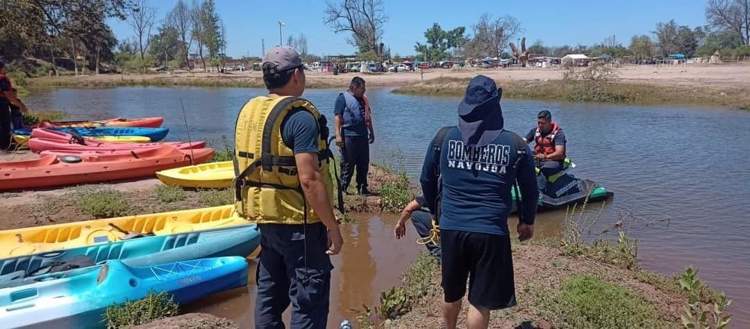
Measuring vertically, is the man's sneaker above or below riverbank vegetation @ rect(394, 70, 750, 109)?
below

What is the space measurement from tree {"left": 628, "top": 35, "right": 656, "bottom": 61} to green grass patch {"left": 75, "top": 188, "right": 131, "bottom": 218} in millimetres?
64504

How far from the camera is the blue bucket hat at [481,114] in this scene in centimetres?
337

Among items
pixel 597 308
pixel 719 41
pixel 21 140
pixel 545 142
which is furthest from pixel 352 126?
pixel 719 41

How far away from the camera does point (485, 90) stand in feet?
11.1

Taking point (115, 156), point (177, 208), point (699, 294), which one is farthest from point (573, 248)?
point (115, 156)

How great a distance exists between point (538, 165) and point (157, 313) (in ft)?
18.9

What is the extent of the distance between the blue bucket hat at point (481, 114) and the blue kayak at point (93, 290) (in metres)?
2.88

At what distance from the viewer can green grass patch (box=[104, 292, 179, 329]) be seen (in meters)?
4.52

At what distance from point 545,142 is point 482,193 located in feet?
18.5

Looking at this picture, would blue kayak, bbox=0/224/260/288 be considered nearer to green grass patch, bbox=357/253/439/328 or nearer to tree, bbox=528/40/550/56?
green grass patch, bbox=357/253/439/328

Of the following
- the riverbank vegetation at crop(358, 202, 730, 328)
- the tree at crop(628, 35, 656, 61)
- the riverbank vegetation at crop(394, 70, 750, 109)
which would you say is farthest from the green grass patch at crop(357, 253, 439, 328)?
the tree at crop(628, 35, 656, 61)

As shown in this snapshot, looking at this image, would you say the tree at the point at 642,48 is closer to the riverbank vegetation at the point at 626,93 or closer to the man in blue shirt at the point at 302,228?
the riverbank vegetation at the point at 626,93

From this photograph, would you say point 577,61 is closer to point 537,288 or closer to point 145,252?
point 537,288

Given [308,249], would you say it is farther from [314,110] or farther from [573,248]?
[573,248]
